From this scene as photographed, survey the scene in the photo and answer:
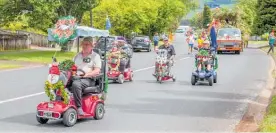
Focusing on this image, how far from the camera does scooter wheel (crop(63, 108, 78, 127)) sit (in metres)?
10.9

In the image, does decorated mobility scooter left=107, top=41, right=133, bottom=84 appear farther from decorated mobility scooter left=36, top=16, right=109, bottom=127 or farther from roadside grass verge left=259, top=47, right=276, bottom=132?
roadside grass verge left=259, top=47, right=276, bottom=132

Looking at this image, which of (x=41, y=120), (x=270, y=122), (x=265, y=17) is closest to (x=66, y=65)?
(x=41, y=120)

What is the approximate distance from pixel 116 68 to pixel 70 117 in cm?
936

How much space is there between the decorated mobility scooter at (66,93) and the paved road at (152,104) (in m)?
0.21

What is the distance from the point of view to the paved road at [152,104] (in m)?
11.2

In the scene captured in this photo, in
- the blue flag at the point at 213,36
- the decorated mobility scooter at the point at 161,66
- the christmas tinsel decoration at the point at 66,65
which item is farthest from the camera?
the decorated mobility scooter at the point at 161,66

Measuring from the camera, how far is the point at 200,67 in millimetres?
19672

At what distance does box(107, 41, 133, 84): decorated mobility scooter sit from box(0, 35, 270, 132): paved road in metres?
0.40

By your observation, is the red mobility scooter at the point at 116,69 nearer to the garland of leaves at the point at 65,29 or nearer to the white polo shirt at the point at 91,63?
the white polo shirt at the point at 91,63

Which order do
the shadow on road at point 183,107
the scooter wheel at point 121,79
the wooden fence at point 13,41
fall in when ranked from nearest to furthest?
1. the shadow on road at point 183,107
2. the scooter wheel at point 121,79
3. the wooden fence at point 13,41

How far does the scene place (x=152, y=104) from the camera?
14500 millimetres

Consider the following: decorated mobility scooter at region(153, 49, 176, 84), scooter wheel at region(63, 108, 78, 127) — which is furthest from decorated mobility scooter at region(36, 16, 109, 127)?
decorated mobility scooter at region(153, 49, 176, 84)

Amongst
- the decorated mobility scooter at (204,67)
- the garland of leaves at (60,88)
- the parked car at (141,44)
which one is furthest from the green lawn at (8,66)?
the parked car at (141,44)

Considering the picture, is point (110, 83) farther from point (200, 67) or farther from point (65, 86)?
point (65, 86)
